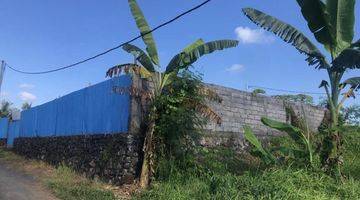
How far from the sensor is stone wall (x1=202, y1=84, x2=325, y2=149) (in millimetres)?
13503

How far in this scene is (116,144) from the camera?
11984 millimetres

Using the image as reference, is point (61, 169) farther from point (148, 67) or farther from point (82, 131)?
point (148, 67)

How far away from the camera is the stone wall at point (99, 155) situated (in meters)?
11.5

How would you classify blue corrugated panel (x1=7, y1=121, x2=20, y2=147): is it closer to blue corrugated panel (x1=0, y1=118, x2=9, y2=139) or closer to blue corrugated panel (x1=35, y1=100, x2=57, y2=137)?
blue corrugated panel (x1=0, y1=118, x2=9, y2=139)

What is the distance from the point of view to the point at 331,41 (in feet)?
32.1

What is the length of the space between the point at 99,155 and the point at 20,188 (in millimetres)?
2224

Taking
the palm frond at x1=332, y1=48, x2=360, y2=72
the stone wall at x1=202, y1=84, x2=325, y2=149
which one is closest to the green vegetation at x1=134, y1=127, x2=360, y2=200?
the stone wall at x1=202, y1=84, x2=325, y2=149

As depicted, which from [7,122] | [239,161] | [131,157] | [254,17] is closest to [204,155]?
[239,161]

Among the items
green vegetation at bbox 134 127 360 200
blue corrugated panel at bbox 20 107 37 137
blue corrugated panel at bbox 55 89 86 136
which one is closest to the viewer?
green vegetation at bbox 134 127 360 200

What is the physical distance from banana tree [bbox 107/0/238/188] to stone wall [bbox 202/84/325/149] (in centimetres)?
222

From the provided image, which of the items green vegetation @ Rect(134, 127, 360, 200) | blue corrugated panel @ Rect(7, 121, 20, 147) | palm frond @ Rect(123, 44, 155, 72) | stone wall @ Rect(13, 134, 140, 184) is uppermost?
palm frond @ Rect(123, 44, 155, 72)

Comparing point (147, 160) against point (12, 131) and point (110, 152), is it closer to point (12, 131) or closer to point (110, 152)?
point (110, 152)

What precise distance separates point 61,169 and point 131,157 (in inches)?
156

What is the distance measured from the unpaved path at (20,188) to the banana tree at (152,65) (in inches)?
95.0
